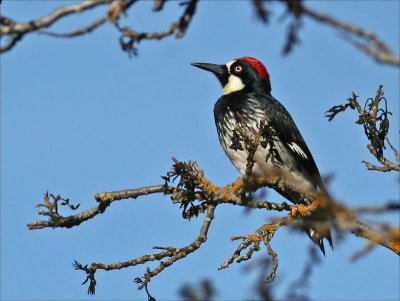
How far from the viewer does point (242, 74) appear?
24.4 ft

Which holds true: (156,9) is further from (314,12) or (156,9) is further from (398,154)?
(398,154)

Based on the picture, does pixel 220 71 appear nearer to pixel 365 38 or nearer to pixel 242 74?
pixel 242 74

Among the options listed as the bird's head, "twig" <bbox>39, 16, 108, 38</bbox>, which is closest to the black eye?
the bird's head

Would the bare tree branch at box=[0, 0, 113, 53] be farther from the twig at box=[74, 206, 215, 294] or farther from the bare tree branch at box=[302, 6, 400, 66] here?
the twig at box=[74, 206, 215, 294]

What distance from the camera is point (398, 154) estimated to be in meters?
4.35

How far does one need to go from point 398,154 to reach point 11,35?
297 centimetres

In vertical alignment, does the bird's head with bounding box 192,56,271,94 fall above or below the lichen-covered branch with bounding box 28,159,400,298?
above

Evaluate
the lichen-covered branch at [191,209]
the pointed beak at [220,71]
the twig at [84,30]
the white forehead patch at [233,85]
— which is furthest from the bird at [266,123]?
the twig at [84,30]

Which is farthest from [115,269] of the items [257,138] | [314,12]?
[314,12]

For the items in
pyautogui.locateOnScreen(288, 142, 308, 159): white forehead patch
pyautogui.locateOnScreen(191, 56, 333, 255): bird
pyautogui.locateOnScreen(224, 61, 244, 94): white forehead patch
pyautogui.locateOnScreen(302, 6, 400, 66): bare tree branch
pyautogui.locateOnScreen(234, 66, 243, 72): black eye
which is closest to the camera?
pyautogui.locateOnScreen(302, 6, 400, 66): bare tree branch

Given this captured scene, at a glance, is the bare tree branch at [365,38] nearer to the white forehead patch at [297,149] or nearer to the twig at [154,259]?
the twig at [154,259]

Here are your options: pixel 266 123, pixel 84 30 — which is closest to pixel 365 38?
pixel 84 30

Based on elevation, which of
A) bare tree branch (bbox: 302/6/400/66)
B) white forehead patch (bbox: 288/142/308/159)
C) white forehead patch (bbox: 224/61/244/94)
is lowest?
bare tree branch (bbox: 302/6/400/66)

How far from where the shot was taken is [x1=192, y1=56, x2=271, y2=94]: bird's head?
24.2 feet
